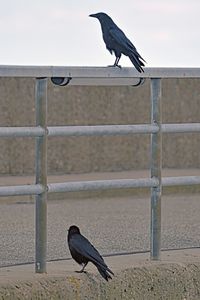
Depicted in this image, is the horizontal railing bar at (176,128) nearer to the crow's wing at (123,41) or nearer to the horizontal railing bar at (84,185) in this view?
the horizontal railing bar at (84,185)

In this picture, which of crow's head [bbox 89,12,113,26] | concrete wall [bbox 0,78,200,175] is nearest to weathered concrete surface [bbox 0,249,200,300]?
crow's head [bbox 89,12,113,26]

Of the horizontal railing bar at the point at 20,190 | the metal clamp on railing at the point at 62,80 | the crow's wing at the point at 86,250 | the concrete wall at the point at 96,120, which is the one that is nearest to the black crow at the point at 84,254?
the crow's wing at the point at 86,250

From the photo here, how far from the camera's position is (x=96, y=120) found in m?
18.4

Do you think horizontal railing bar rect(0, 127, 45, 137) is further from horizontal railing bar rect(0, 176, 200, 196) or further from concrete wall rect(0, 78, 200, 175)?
concrete wall rect(0, 78, 200, 175)

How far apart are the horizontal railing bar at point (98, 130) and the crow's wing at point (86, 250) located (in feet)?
2.00

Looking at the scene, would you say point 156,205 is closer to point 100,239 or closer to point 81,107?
point 100,239

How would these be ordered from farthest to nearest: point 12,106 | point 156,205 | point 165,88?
point 165,88
point 12,106
point 156,205

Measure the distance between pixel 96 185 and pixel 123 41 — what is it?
119 centimetres

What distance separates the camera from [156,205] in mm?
7520

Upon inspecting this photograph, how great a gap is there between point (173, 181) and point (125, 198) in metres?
7.91

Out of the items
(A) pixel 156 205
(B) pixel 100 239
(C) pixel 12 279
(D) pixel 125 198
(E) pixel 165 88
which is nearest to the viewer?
(C) pixel 12 279

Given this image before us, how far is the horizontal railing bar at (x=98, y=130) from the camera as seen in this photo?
700cm

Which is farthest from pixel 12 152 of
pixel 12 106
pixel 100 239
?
pixel 100 239

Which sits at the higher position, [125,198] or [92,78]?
[92,78]
